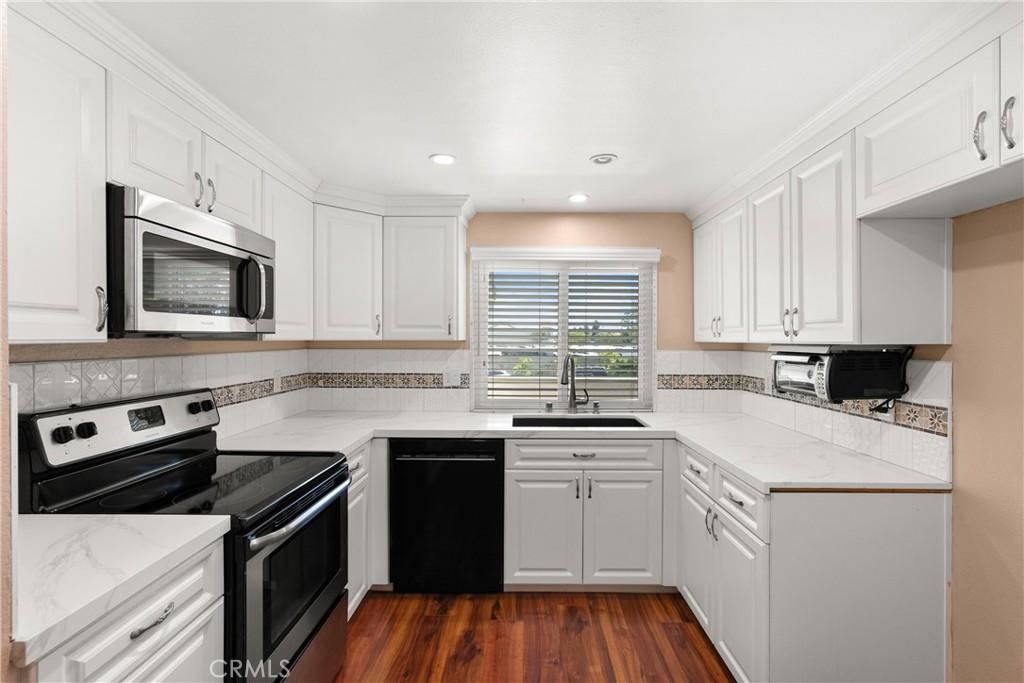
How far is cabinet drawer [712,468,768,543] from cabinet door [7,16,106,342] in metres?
2.11

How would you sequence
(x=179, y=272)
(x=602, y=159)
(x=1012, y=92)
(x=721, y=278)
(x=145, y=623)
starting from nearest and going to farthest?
(x=145, y=623) < (x=1012, y=92) < (x=179, y=272) < (x=602, y=159) < (x=721, y=278)

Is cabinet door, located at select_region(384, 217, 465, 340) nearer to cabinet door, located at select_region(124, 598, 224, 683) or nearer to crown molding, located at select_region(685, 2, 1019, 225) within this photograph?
crown molding, located at select_region(685, 2, 1019, 225)

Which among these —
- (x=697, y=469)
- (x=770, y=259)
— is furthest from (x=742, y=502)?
(x=770, y=259)

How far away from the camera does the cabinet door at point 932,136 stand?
1376 millimetres

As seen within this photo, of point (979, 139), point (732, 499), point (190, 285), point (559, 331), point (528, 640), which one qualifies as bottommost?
point (528, 640)

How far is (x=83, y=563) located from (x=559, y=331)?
2.84 metres

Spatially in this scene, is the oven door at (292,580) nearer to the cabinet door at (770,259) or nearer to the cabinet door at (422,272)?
the cabinet door at (422,272)

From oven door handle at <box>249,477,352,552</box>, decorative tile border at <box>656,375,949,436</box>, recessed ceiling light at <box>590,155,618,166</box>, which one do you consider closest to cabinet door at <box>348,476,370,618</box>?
oven door handle at <box>249,477,352,552</box>

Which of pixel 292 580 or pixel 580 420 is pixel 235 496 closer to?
pixel 292 580

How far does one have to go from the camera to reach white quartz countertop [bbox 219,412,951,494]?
1.93 meters

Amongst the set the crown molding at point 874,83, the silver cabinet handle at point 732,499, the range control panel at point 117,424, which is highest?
the crown molding at point 874,83

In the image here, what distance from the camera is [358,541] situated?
2.64m

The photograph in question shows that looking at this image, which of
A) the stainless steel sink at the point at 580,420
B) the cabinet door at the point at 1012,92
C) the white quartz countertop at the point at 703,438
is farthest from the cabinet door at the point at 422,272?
the cabinet door at the point at 1012,92

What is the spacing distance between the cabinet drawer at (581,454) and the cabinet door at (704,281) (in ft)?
2.77
